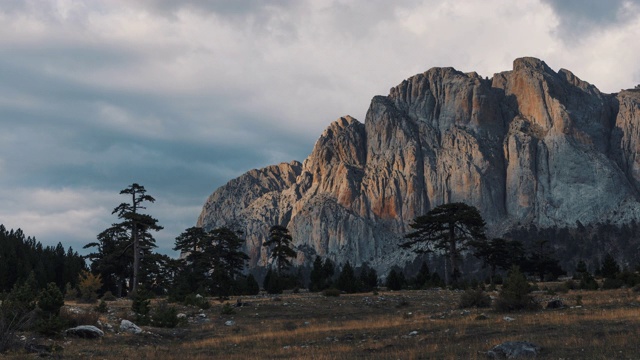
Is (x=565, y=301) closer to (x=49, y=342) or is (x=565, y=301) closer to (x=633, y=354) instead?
(x=633, y=354)

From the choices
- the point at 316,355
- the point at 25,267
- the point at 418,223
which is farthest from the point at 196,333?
the point at 25,267

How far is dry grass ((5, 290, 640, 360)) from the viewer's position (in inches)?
710

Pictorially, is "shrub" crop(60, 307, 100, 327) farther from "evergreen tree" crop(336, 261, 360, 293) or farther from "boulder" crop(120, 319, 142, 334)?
"evergreen tree" crop(336, 261, 360, 293)

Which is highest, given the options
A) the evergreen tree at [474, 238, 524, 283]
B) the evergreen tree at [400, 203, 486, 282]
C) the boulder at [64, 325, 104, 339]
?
the evergreen tree at [400, 203, 486, 282]

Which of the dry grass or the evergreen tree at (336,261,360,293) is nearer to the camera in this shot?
the dry grass

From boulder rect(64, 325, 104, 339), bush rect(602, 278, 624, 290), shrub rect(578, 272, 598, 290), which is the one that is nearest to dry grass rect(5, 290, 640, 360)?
boulder rect(64, 325, 104, 339)

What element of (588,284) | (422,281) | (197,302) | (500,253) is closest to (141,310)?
(197,302)

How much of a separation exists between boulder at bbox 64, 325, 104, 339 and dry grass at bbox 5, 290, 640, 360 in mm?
478

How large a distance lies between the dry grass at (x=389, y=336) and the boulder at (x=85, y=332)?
478 mm

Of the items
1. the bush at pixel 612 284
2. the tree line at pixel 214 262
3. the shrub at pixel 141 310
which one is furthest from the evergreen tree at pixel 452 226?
the shrub at pixel 141 310

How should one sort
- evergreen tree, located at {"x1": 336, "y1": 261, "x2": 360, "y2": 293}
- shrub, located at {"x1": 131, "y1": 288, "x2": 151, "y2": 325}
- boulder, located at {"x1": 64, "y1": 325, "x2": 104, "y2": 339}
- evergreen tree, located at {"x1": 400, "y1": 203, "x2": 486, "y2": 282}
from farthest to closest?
evergreen tree, located at {"x1": 400, "y1": 203, "x2": 486, "y2": 282}, evergreen tree, located at {"x1": 336, "y1": 261, "x2": 360, "y2": 293}, shrub, located at {"x1": 131, "y1": 288, "x2": 151, "y2": 325}, boulder, located at {"x1": 64, "y1": 325, "x2": 104, "y2": 339}

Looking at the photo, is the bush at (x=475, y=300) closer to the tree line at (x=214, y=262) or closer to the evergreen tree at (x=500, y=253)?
the tree line at (x=214, y=262)

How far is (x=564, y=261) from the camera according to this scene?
629 feet

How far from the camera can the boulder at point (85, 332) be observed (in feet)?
81.9
